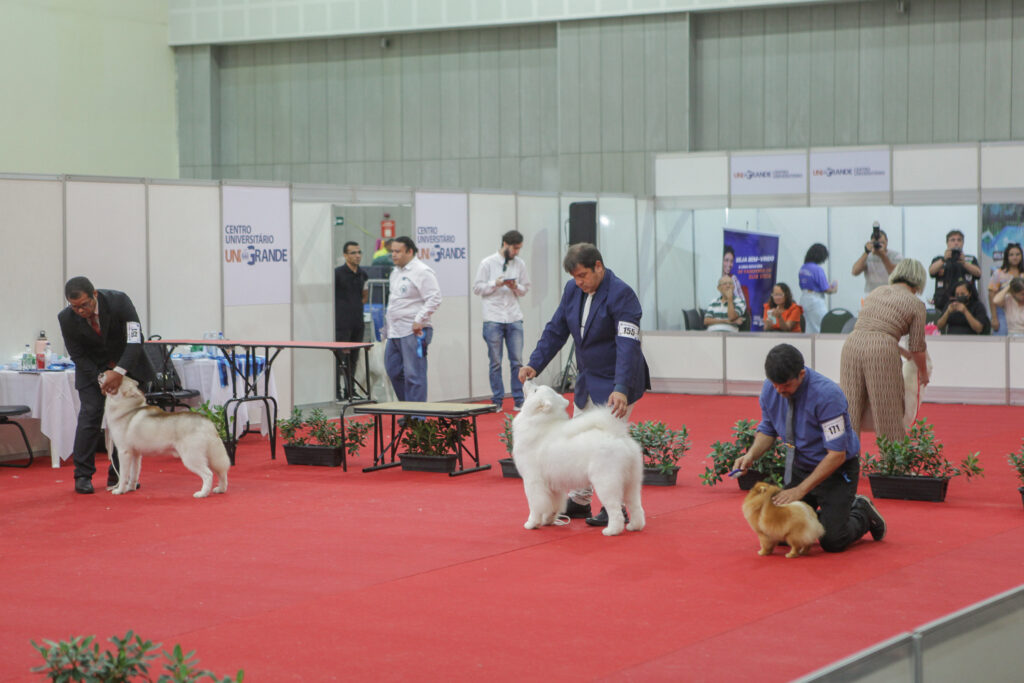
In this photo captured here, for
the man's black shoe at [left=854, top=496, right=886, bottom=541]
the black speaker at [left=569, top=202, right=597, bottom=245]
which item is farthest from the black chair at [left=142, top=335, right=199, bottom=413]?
the man's black shoe at [left=854, top=496, right=886, bottom=541]

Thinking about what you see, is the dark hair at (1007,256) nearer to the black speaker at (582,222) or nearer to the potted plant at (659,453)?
the black speaker at (582,222)

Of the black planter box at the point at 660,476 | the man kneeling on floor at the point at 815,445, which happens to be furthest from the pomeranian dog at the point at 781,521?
the black planter box at the point at 660,476

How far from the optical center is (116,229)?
36.5 feet

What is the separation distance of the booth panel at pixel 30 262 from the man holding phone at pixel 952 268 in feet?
30.8

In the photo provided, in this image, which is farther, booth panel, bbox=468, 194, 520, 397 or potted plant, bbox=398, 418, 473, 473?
booth panel, bbox=468, 194, 520, 397

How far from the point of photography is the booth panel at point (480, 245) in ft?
46.8

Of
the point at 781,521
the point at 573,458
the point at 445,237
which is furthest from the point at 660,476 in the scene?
the point at 445,237

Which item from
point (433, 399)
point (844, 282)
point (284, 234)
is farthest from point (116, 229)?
point (844, 282)

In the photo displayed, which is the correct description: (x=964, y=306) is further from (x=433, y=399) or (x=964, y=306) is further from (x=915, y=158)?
(x=433, y=399)

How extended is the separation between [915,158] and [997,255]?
1.43m

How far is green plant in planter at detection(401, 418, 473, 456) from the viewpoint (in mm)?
9578

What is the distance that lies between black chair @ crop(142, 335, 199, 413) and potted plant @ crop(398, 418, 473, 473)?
7.21 ft

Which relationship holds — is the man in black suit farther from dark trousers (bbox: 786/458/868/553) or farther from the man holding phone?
the man holding phone

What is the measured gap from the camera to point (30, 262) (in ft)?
34.5
